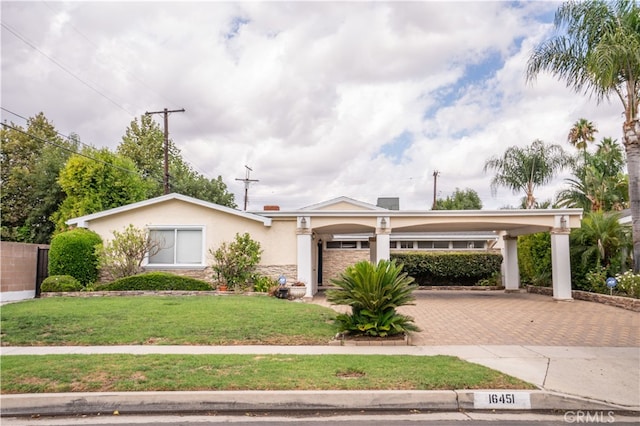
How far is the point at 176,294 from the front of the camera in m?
15.6

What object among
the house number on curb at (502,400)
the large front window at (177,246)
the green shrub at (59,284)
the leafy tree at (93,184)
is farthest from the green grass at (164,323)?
the leafy tree at (93,184)

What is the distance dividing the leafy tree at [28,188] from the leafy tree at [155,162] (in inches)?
303

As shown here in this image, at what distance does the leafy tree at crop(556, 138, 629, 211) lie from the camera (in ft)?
91.0

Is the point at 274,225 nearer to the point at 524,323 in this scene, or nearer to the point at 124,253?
the point at 124,253

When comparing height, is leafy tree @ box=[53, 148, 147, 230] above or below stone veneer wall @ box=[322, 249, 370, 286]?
above

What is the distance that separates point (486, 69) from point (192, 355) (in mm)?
13437

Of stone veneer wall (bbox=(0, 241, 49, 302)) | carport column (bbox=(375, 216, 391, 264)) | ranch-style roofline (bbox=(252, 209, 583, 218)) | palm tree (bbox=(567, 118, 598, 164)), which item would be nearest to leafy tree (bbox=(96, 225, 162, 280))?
stone veneer wall (bbox=(0, 241, 49, 302))

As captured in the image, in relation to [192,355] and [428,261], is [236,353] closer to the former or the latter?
[192,355]

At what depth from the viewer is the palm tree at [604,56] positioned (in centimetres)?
1400

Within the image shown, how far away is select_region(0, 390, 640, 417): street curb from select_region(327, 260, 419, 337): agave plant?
3.30m

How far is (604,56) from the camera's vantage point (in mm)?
13617

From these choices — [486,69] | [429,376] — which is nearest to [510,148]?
[486,69]

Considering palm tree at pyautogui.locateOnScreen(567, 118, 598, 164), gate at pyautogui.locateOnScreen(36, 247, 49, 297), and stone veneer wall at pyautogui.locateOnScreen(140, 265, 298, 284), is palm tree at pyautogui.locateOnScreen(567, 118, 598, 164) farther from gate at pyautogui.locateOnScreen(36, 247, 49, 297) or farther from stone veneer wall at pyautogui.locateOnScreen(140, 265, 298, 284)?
gate at pyautogui.locateOnScreen(36, 247, 49, 297)

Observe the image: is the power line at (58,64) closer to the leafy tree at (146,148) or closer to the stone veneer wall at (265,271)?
the stone veneer wall at (265,271)
